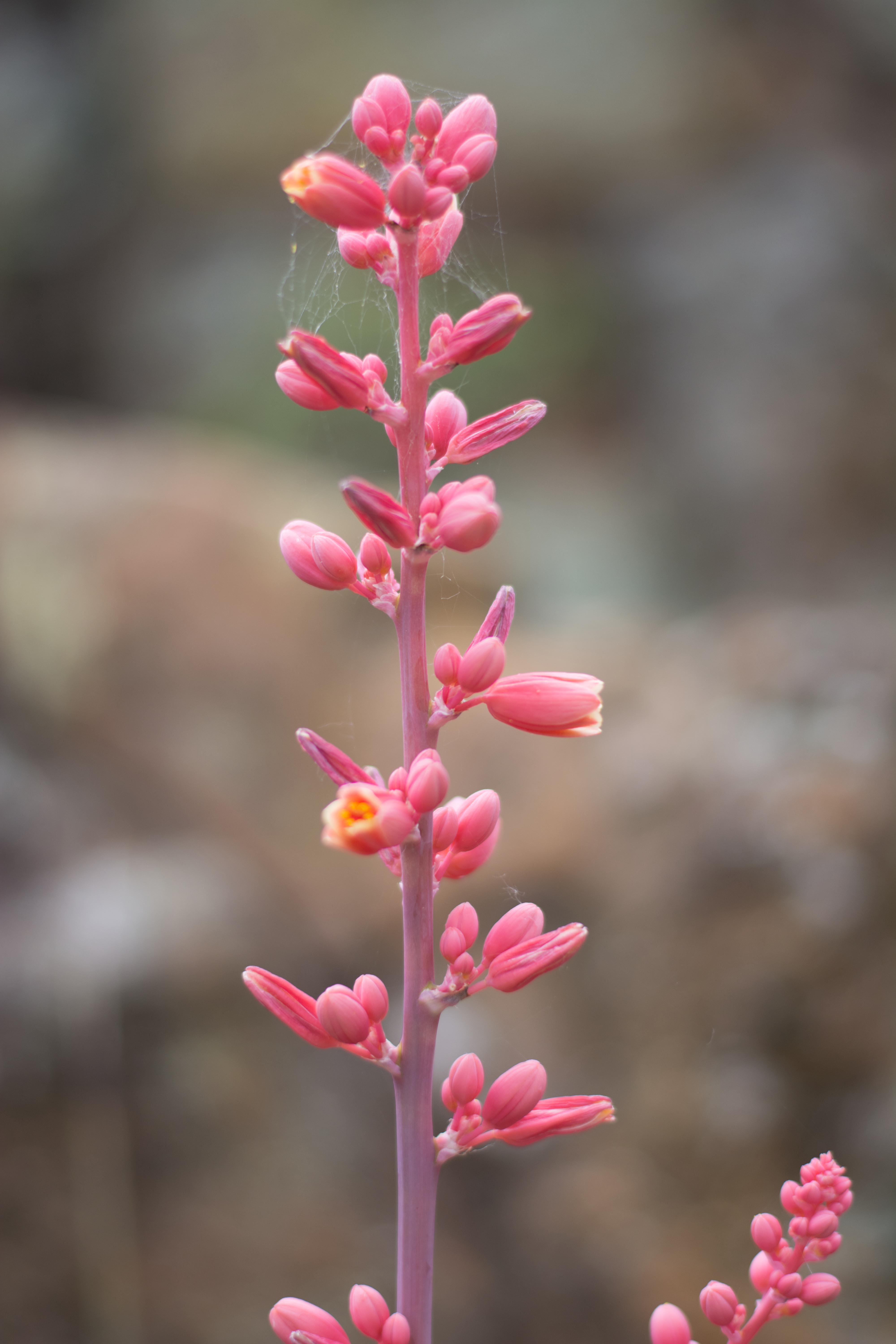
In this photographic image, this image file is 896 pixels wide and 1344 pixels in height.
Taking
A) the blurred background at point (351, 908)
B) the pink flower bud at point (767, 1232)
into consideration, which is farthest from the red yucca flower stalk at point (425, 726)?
the blurred background at point (351, 908)

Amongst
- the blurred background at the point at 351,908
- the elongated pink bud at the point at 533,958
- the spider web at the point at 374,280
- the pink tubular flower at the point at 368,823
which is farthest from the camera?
the blurred background at the point at 351,908

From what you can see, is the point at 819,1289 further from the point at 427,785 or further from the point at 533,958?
the point at 427,785

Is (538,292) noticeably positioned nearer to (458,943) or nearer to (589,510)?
(589,510)

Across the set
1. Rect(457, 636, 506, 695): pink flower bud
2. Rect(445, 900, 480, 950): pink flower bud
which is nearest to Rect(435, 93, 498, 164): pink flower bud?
Rect(457, 636, 506, 695): pink flower bud

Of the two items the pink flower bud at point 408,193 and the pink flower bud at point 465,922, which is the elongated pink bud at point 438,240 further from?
the pink flower bud at point 465,922

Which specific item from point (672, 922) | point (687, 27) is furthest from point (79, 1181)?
point (687, 27)

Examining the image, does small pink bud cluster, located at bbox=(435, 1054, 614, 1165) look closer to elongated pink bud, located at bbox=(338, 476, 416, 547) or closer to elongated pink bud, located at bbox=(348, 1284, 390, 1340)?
elongated pink bud, located at bbox=(348, 1284, 390, 1340)
